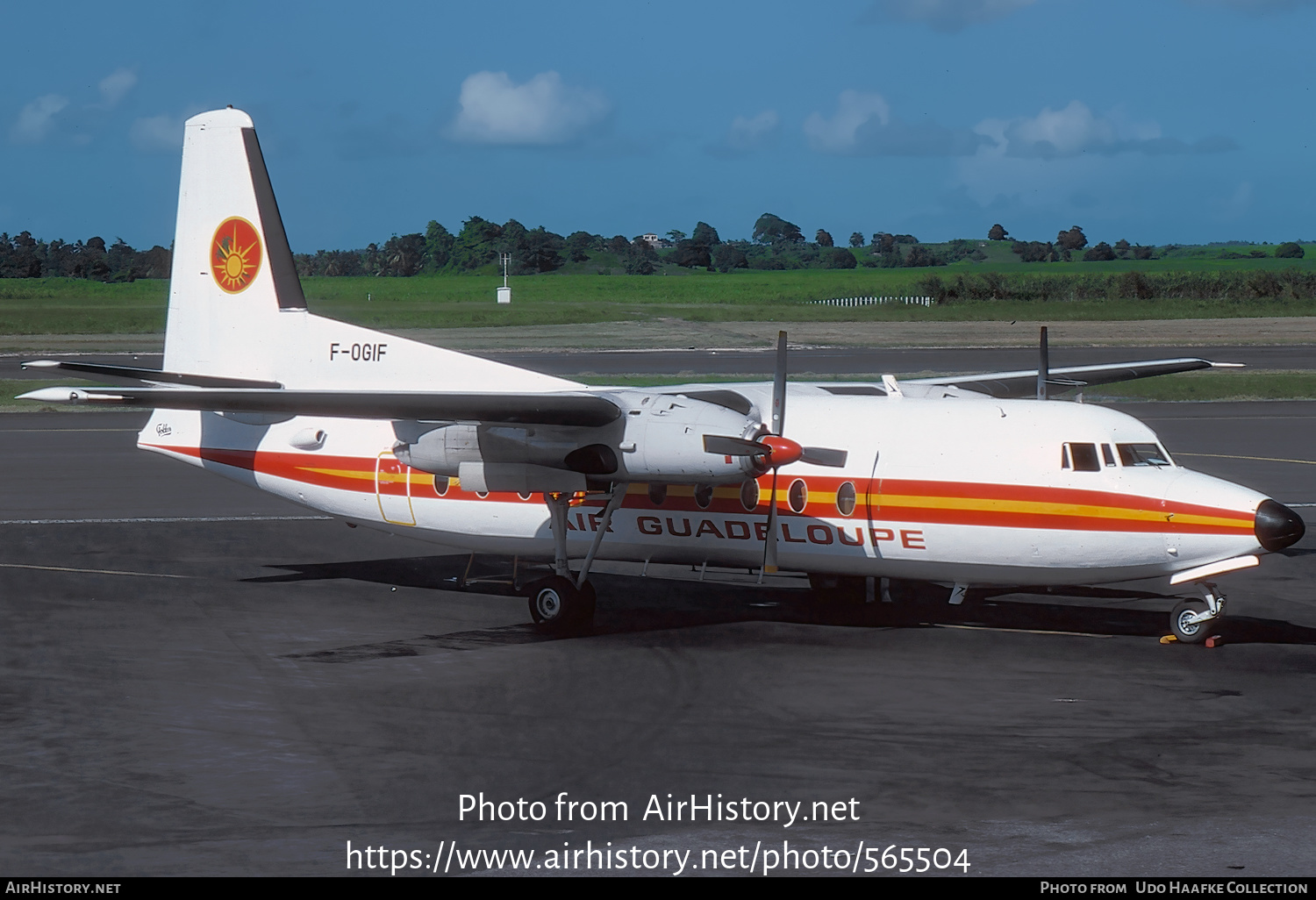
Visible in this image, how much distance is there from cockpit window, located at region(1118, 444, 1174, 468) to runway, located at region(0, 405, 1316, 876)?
2311 mm

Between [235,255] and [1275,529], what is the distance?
50.9ft

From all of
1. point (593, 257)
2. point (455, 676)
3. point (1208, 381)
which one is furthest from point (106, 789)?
point (593, 257)

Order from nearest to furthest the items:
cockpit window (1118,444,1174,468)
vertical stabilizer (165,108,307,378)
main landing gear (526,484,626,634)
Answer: cockpit window (1118,444,1174,468)
main landing gear (526,484,626,634)
vertical stabilizer (165,108,307,378)

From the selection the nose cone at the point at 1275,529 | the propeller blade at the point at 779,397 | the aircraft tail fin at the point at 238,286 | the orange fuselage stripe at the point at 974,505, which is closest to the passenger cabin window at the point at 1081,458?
the orange fuselage stripe at the point at 974,505

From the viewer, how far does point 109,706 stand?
15.2 meters

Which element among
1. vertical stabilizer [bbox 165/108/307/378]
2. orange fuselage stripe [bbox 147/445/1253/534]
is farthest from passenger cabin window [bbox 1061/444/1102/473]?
vertical stabilizer [bbox 165/108/307/378]

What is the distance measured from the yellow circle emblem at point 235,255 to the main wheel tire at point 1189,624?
1433 cm

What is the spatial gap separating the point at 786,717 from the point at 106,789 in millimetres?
6553

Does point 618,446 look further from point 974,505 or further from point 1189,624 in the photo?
point 1189,624

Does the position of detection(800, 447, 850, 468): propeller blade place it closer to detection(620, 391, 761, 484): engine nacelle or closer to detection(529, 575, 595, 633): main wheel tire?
detection(620, 391, 761, 484): engine nacelle

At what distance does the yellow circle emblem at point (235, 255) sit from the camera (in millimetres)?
22266

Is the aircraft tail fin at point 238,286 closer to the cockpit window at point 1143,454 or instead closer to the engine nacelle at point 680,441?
the engine nacelle at point 680,441

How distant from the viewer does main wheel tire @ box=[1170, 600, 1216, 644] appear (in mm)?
17719

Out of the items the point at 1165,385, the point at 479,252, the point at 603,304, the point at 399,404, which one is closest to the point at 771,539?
the point at 399,404
